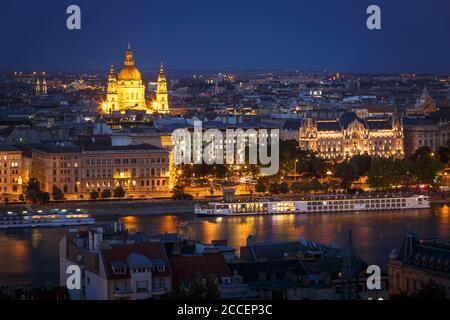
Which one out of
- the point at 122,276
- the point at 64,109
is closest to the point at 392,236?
the point at 122,276

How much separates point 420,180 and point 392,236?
23.7ft

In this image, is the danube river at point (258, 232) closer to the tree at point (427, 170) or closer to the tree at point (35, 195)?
the tree at point (35, 195)

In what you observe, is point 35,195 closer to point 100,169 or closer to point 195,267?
point 100,169

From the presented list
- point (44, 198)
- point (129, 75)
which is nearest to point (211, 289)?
point (44, 198)

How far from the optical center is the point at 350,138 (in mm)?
27875

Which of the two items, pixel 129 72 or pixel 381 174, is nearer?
pixel 381 174

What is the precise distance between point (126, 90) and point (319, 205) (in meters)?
17.2

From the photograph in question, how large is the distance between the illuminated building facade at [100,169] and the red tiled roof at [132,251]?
41.6ft

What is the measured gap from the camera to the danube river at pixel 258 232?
43.9 feet

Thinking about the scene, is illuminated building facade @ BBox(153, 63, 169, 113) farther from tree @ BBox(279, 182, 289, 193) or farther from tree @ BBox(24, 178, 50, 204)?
tree @ BBox(24, 178, 50, 204)

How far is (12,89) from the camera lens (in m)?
56.0

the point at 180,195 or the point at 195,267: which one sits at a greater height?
the point at 180,195

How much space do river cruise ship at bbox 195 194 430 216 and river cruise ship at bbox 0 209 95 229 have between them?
1798 millimetres
